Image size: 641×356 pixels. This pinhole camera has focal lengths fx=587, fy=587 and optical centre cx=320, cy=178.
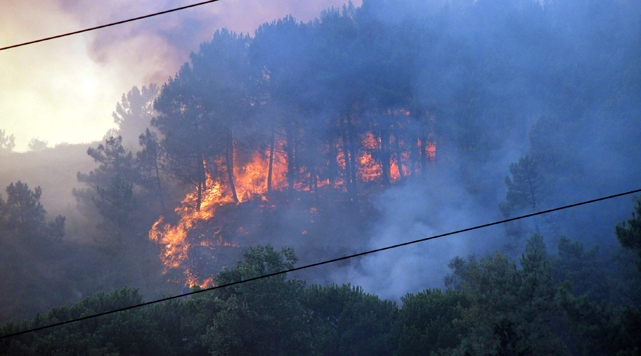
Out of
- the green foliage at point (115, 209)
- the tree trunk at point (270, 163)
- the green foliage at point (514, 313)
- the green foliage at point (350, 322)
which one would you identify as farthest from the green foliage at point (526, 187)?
the green foliage at point (115, 209)

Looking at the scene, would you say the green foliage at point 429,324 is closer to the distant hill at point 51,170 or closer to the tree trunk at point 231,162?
the tree trunk at point 231,162

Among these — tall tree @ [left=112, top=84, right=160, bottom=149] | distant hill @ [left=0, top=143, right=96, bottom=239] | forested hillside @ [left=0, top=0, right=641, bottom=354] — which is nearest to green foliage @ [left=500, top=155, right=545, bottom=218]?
forested hillside @ [left=0, top=0, right=641, bottom=354]

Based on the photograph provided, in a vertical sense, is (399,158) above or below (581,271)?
above

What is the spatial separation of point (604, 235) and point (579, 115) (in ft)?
28.0

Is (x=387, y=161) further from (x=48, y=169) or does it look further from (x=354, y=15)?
(x=48, y=169)

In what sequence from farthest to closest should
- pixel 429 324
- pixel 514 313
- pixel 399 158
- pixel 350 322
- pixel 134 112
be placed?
pixel 134 112, pixel 399 158, pixel 350 322, pixel 429 324, pixel 514 313

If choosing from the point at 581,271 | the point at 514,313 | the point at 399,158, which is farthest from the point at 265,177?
the point at 514,313

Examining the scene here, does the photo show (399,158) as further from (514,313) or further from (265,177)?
(514,313)

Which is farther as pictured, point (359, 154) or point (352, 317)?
point (359, 154)

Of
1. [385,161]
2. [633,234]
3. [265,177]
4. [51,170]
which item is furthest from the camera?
[51,170]

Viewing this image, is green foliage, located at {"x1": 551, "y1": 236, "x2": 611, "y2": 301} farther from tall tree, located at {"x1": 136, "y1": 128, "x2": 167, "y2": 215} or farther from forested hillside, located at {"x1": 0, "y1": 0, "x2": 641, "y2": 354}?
tall tree, located at {"x1": 136, "y1": 128, "x2": 167, "y2": 215}

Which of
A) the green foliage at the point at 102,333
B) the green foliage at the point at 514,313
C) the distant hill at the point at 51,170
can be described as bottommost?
the green foliage at the point at 514,313

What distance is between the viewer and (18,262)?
122 ft

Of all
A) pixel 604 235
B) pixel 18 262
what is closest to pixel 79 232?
pixel 18 262
